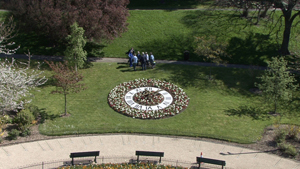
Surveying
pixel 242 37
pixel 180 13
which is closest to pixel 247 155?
pixel 242 37

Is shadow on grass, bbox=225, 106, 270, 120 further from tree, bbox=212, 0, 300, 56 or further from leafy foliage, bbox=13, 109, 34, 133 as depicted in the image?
leafy foliage, bbox=13, 109, 34, 133

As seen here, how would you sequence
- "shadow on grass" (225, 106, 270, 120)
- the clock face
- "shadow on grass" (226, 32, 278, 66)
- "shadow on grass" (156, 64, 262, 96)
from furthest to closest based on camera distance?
"shadow on grass" (226, 32, 278, 66)
"shadow on grass" (156, 64, 262, 96)
the clock face
"shadow on grass" (225, 106, 270, 120)

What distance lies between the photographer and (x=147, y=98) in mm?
25375

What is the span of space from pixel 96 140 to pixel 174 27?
76.7ft

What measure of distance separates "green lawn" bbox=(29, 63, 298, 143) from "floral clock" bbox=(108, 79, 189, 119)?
1.96 ft

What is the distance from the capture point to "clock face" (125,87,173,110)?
24562 mm

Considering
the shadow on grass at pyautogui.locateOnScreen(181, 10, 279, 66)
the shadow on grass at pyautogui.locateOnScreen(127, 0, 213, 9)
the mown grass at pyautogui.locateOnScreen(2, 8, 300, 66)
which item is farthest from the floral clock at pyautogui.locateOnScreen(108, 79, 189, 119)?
the shadow on grass at pyautogui.locateOnScreen(127, 0, 213, 9)

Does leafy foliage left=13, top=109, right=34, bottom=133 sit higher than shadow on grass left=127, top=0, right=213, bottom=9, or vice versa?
shadow on grass left=127, top=0, right=213, bottom=9

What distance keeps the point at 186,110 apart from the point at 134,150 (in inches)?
270

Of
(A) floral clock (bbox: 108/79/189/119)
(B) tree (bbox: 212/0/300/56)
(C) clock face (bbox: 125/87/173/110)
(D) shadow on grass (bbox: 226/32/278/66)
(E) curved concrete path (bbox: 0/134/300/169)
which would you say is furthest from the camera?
(D) shadow on grass (bbox: 226/32/278/66)

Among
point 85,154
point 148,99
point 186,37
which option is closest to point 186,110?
point 148,99

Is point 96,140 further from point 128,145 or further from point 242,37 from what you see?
point 242,37

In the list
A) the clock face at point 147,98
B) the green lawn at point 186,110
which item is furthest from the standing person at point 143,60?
the clock face at point 147,98

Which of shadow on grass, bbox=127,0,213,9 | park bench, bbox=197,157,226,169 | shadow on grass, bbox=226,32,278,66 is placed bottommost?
park bench, bbox=197,157,226,169
